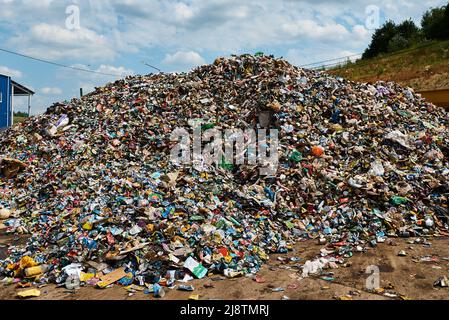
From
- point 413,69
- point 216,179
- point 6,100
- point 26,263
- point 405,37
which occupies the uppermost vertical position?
point 405,37

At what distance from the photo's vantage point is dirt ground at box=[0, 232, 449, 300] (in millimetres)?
4219

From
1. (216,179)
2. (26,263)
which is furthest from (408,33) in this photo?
(26,263)

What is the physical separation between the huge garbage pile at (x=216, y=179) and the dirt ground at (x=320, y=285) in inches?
10.2

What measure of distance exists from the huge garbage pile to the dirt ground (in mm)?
259

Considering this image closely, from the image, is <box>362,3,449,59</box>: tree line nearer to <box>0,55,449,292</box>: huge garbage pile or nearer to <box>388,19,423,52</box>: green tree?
<box>388,19,423,52</box>: green tree

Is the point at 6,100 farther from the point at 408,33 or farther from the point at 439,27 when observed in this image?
the point at 408,33

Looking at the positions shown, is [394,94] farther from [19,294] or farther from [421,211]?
[19,294]

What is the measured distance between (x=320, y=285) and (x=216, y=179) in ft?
9.60

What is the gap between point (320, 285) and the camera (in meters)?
4.46

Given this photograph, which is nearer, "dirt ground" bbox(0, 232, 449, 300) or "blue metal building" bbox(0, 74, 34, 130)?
"dirt ground" bbox(0, 232, 449, 300)

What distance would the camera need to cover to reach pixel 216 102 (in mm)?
8969

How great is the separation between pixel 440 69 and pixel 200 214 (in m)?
19.1

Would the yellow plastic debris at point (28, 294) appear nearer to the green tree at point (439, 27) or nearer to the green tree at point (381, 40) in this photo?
the green tree at point (439, 27)

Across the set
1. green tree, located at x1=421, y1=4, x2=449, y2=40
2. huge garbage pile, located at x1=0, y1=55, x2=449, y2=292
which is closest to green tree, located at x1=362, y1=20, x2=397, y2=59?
green tree, located at x1=421, y1=4, x2=449, y2=40
